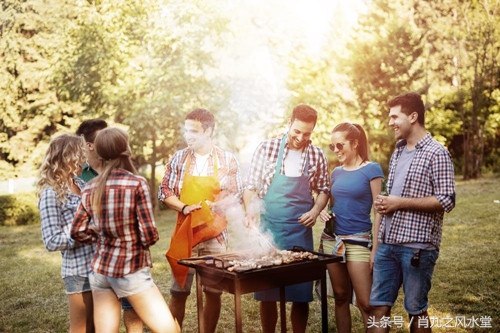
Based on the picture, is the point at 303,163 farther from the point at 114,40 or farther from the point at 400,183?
the point at 114,40

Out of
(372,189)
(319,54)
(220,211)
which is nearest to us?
(372,189)

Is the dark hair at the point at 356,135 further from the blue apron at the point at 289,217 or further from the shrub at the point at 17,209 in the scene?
the shrub at the point at 17,209

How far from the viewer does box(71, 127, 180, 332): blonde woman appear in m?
2.83

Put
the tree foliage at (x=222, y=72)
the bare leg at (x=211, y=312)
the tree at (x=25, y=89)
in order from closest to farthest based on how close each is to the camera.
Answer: the bare leg at (x=211, y=312) < the tree foliage at (x=222, y=72) < the tree at (x=25, y=89)

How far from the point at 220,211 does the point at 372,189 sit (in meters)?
1.24

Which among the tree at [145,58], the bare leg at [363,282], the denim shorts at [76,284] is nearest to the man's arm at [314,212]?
the bare leg at [363,282]

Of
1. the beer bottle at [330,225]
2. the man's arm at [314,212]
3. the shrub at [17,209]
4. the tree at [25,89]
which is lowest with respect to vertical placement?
the shrub at [17,209]

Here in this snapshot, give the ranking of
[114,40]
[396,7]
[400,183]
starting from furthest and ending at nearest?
[396,7] → [114,40] → [400,183]

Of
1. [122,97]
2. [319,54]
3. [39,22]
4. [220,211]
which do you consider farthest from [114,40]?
[319,54]

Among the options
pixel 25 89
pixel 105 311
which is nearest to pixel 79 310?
pixel 105 311

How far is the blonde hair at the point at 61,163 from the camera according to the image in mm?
3053

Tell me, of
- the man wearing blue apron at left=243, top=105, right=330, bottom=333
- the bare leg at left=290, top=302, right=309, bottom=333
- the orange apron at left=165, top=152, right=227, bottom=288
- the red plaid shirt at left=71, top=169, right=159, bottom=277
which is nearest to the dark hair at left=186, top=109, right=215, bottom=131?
the orange apron at left=165, top=152, right=227, bottom=288

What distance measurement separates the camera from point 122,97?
12.4 m

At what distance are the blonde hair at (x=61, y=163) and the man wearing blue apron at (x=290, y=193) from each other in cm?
148
